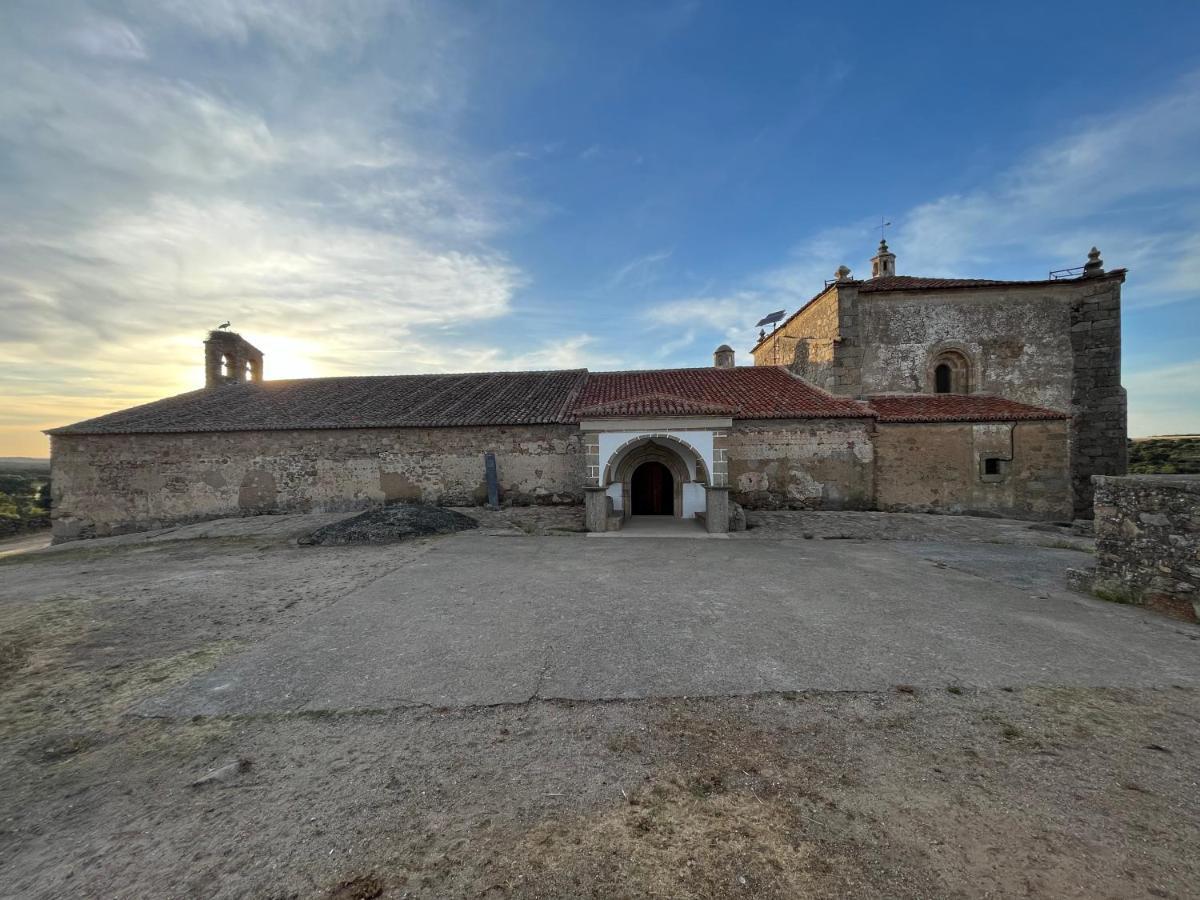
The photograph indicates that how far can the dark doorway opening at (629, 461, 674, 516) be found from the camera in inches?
580

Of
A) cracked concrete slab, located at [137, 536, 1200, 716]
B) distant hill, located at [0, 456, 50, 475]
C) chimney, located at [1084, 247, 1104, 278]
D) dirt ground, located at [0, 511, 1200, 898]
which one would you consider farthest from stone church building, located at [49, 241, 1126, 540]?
distant hill, located at [0, 456, 50, 475]

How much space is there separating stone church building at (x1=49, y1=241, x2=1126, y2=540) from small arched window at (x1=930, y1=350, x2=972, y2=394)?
52mm

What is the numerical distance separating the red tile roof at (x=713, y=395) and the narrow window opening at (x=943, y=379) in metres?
4.02

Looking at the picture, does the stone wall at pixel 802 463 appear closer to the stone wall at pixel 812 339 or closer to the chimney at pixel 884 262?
the stone wall at pixel 812 339

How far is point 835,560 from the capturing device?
8883 millimetres

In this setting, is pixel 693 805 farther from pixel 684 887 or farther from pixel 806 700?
pixel 806 700

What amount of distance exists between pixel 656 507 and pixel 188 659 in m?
11.8

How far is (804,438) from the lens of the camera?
47.0ft

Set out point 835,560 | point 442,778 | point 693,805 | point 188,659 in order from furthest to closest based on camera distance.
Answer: point 835,560
point 188,659
point 442,778
point 693,805

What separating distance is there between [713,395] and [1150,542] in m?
10.8

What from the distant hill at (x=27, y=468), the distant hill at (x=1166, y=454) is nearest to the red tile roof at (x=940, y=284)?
the distant hill at (x=1166, y=454)

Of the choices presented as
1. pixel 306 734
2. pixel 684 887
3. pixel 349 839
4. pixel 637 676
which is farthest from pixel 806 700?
pixel 306 734

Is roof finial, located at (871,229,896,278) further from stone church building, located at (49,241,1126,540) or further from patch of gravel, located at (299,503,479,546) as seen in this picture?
patch of gravel, located at (299,503,479,546)

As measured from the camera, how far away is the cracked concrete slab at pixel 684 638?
415 centimetres
